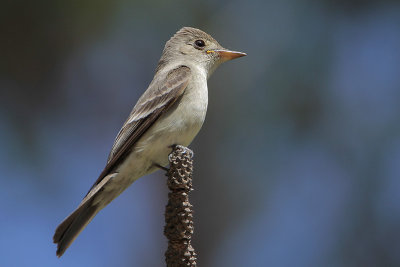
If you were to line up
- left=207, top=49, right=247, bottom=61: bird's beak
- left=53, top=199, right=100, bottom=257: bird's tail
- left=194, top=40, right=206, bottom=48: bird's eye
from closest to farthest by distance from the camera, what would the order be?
left=53, top=199, right=100, bottom=257: bird's tail, left=207, top=49, right=247, bottom=61: bird's beak, left=194, top=40, right=206, bottom=48: bird's eye

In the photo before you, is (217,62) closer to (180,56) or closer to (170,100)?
(180,56)

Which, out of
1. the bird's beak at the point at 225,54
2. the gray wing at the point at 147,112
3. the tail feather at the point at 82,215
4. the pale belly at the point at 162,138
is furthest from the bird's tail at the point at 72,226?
the bird's beak at the point at 225,54

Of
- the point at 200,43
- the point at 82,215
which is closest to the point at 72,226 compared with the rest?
the point at 82,215

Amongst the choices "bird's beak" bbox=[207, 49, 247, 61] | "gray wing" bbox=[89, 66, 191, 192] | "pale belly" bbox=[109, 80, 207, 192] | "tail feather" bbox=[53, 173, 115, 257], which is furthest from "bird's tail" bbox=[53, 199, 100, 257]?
"bird's beak" bbox=[207, 49, 247, 61]

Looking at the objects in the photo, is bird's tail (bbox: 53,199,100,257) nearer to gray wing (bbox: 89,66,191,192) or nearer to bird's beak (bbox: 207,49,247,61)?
gray wing (bbox: 89,66,191,192)

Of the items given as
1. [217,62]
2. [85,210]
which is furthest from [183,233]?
[217,62]

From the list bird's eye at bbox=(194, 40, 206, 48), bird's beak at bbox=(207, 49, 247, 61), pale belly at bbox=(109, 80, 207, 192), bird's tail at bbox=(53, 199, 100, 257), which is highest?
bird's eye at bbox=(194, 40, 206, 48)
